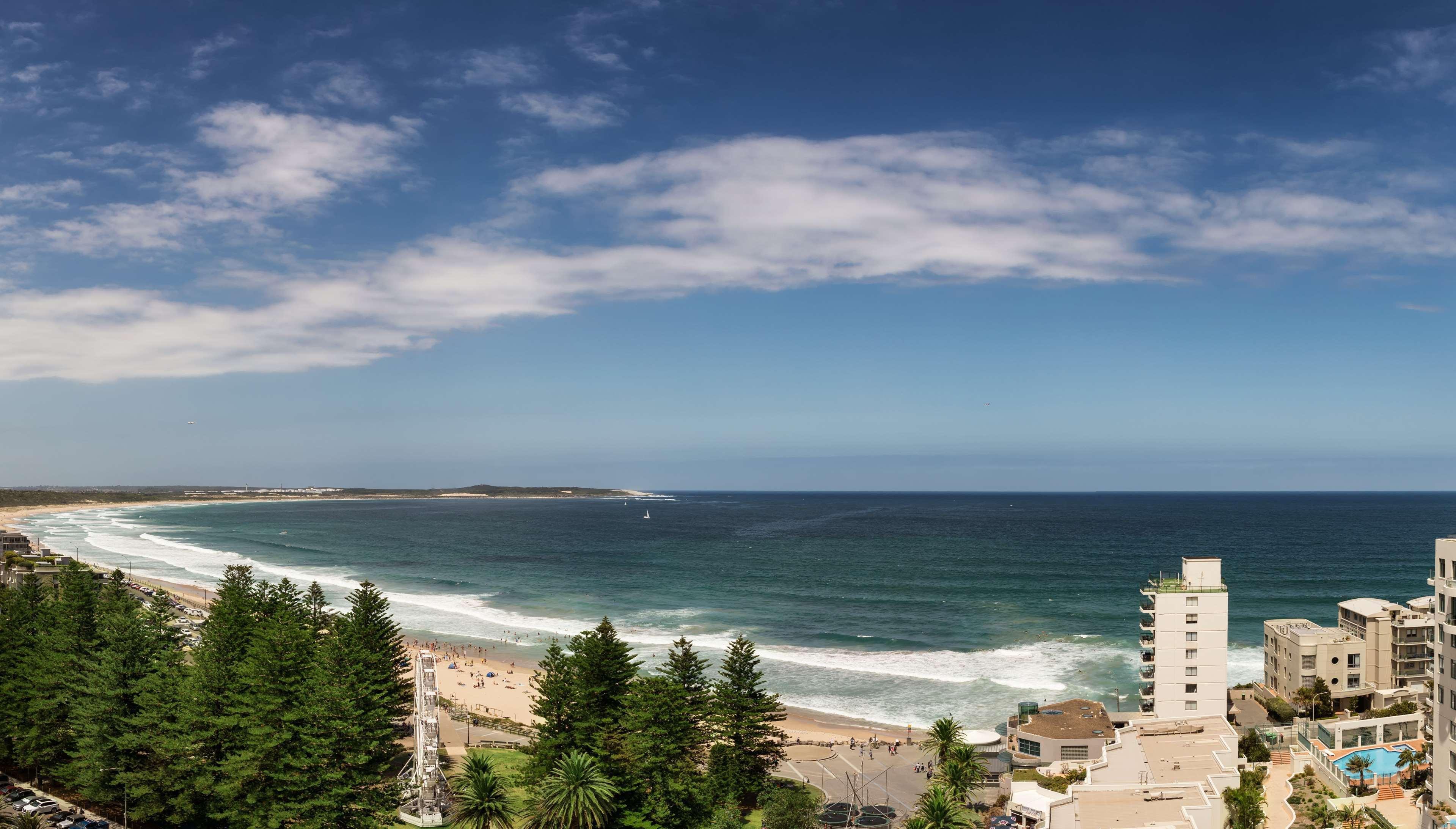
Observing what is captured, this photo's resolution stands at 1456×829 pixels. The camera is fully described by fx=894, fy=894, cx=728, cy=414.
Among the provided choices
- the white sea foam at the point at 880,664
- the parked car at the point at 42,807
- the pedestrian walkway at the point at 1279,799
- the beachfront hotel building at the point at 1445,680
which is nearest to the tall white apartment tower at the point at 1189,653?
the pedestrian walkway at the point at 1279,799

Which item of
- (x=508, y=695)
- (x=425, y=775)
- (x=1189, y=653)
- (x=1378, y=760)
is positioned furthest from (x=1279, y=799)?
(x=508, y=695)

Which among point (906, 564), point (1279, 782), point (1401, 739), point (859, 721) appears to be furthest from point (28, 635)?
point (906, 564)

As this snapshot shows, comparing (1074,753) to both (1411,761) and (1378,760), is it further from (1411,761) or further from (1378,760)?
(1411,761)

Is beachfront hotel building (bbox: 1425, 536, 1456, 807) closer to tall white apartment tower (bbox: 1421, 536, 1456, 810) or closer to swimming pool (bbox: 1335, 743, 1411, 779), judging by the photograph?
tall white apartment tower (bbox: 1421, 536, 1456, 810)

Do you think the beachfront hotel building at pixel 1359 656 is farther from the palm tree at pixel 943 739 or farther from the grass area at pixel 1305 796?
the palm tree at pixel 943 739

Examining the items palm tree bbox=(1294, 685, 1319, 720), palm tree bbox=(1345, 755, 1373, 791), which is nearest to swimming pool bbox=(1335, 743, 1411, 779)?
palm tree bbox=(1345, 755, 1373, 791)

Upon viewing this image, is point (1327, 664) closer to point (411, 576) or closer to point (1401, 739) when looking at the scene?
point (1401, 739)
